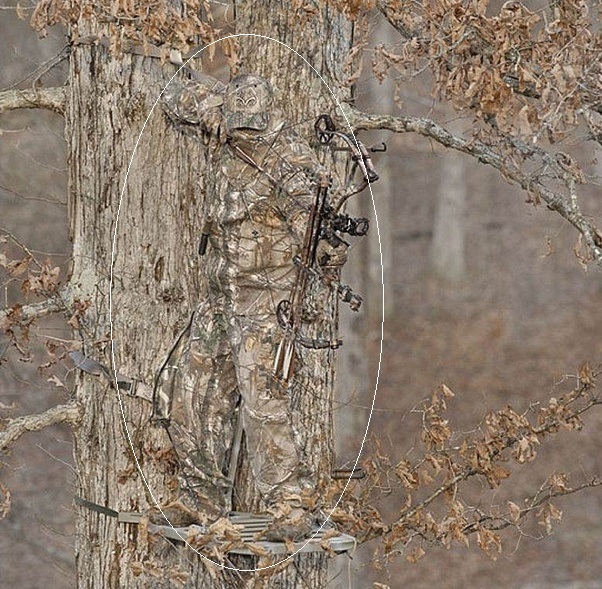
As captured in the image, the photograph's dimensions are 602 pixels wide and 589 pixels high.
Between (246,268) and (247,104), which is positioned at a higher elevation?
(247,104)

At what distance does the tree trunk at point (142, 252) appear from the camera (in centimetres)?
712

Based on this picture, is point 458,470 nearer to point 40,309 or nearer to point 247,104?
point 40,309

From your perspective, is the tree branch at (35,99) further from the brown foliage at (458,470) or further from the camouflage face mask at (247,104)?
the brown foliage at (458,470)

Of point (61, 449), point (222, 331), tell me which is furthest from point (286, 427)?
point (61, 449)

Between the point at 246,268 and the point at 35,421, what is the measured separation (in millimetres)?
1626

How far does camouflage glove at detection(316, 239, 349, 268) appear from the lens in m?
6.06

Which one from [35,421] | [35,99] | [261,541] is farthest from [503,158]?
[35,421]

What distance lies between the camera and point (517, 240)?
2342cm

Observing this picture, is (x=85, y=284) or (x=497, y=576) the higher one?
(x=85, y=284)

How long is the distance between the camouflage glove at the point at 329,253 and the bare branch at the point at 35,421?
75.0 inches

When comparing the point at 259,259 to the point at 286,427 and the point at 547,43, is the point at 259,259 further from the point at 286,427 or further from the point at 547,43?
the point at 547,43

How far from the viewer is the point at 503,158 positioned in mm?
7090

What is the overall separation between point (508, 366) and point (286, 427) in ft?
43.5

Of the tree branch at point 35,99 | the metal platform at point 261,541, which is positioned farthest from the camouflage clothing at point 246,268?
the tree branch at point 35,99
